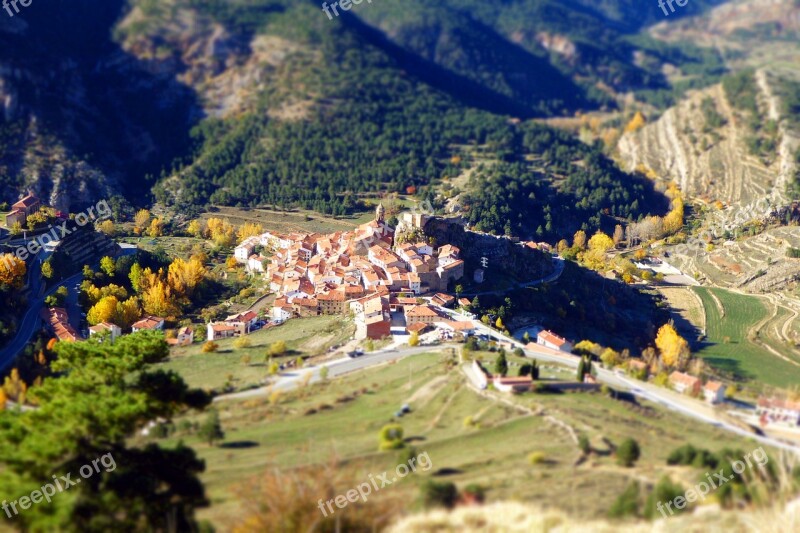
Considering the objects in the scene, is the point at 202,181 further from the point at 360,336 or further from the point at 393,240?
the point at 360,336

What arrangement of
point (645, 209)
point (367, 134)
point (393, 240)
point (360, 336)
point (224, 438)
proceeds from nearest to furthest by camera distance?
point (224, 438), point (360, 336), point (393, 240), point (645, 209), point (367, 134)

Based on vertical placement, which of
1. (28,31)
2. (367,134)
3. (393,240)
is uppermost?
(28,31)

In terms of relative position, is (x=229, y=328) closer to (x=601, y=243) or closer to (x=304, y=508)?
(x=304, y=508)

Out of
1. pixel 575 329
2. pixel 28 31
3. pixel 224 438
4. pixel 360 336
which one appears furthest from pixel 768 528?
pixel 28 31

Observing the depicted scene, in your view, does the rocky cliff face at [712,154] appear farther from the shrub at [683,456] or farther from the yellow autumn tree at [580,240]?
the shrub at [683,456]

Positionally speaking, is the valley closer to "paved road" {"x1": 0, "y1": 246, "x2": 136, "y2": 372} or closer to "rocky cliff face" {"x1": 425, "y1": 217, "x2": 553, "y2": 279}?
"rocky cliff face" {"x1": 425, "y1": 217, "x2": 553, "y2": 279}

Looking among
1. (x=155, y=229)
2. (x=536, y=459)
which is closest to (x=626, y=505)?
(x=536, y=459)

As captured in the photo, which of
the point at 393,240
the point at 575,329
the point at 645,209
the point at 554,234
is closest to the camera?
the point at 575,329
